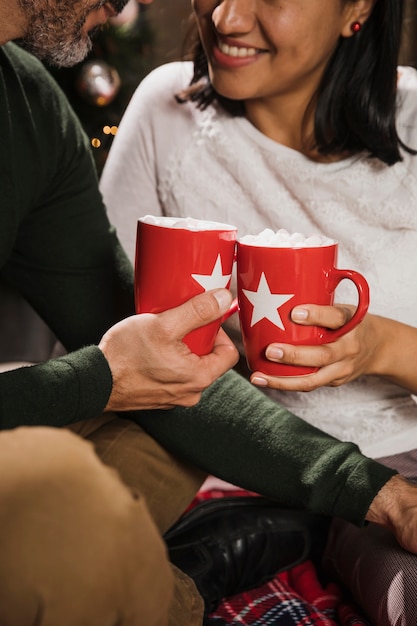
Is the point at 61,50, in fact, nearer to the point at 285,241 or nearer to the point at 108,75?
the point at 285,241

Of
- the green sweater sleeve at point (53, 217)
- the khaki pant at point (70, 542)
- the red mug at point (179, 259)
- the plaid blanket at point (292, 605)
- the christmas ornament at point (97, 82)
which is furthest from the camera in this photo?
the christmas ornament at point (97, 82)

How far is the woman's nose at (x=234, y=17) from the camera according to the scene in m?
1.25

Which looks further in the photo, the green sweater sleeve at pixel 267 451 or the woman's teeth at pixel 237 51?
the woman's teeth at pixel 237 51

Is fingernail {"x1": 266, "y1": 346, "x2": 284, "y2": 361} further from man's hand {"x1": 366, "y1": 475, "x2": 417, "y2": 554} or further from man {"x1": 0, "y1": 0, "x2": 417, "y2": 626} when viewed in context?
man's hand {"x1": 366, "y1": 475, "x2": 417, "y2": 554}

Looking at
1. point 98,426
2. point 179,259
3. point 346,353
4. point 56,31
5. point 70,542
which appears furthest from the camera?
point 98,426

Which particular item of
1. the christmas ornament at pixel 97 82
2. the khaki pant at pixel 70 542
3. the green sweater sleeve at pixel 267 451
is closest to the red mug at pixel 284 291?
the green sweater sleeve at pixel 267 451

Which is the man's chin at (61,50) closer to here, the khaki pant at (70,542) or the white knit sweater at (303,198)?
the white knit sweater at (303,198)

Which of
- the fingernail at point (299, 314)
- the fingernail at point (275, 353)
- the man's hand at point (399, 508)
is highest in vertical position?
the fingernail at point (299, 314)

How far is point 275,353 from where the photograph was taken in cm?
95

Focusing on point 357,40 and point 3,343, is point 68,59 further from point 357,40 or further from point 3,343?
point 3,343

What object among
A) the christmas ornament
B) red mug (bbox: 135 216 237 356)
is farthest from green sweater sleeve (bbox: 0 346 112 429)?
the christmas ornament

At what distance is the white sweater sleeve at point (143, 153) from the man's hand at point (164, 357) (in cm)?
51

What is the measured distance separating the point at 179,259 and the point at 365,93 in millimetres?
678

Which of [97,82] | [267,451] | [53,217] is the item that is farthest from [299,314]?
[97,82]
